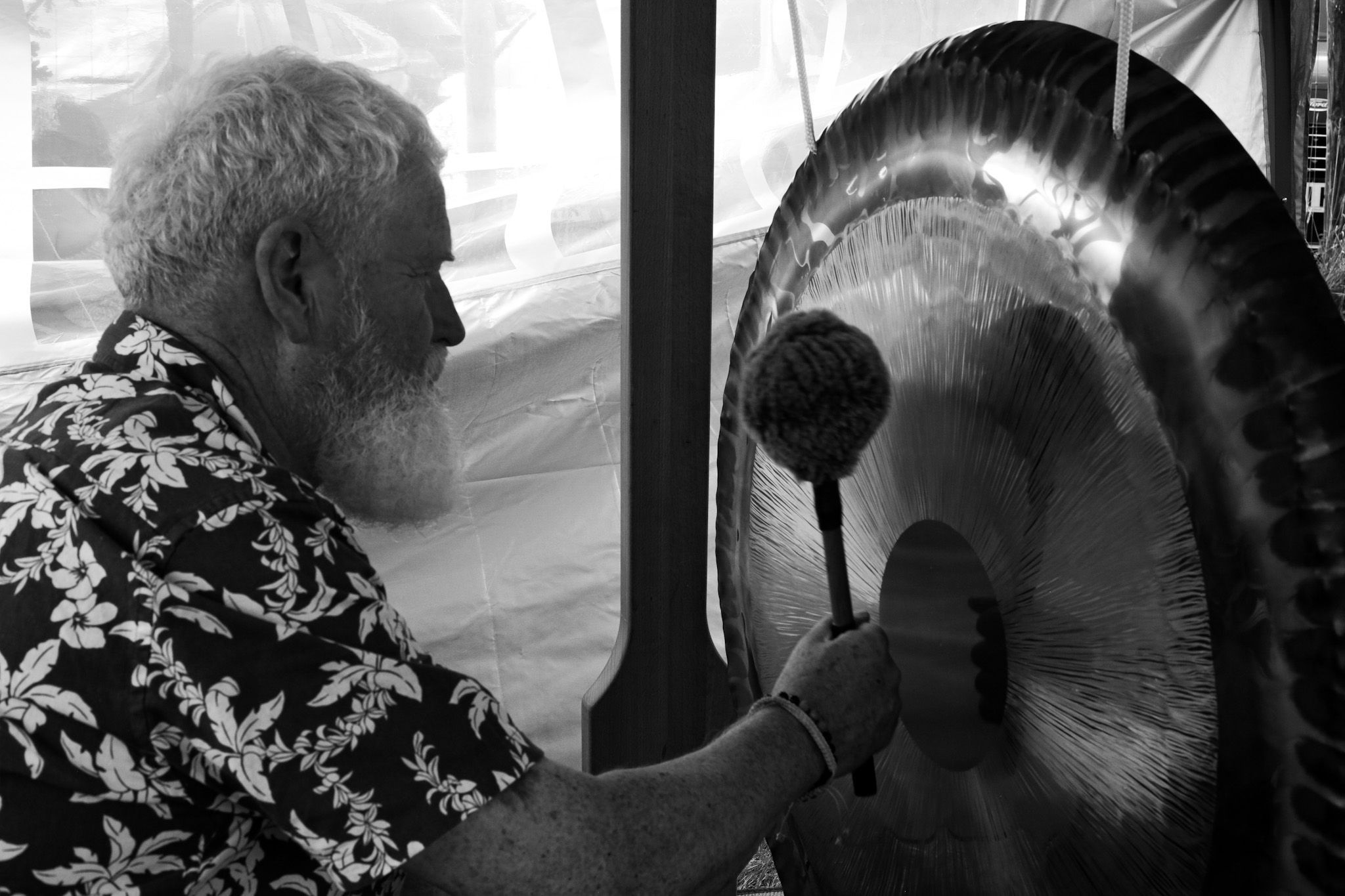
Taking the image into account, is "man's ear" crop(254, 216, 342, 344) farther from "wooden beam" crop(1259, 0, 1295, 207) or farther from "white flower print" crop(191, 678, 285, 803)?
"wooden beam" crop(1259, 0, 1295, 207)

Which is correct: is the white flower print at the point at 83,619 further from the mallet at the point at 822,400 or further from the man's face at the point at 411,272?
the mallet at the point at 822,400

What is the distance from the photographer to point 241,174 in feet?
2.64

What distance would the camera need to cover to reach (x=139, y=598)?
2.19 ft

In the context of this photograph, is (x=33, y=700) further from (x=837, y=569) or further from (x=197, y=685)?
(x=837, y=569)

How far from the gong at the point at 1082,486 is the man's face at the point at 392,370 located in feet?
1.11

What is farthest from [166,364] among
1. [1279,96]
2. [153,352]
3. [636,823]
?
[1279,96]

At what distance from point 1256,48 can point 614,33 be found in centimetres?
137

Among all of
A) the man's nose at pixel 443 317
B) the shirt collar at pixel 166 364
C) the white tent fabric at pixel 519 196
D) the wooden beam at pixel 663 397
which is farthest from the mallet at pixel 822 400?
the white tent fabric at pixel 519 196

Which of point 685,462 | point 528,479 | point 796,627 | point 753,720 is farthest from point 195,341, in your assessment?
point 528,479

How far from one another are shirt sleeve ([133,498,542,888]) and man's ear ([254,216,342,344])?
0.57ft

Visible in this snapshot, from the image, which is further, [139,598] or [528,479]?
[528,479]

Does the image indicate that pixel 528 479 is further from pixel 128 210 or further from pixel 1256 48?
pixel 1256 48

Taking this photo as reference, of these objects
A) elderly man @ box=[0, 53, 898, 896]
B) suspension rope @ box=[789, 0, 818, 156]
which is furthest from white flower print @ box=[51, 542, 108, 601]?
suspension rope @ box=[789, 0, 818, 156]

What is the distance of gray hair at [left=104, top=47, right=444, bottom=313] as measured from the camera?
0.80 metres
